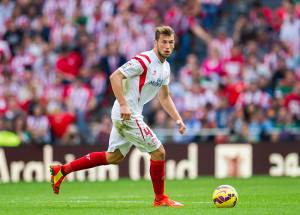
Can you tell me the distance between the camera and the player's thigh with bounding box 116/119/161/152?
37.0ft

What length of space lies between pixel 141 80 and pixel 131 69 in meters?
0.28

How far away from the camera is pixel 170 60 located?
78.1 feet

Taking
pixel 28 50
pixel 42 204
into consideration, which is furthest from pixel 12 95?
pixel 42 204

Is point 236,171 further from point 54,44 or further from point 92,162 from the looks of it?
point 92,162

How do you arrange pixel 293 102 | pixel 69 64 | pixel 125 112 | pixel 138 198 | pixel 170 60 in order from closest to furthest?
pixel 125 112, pixel 138 198, pixel 293 102, pixel 69 64, pixel 170 60

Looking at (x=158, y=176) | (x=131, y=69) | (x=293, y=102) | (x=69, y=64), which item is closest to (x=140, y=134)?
(x=158, y=176)

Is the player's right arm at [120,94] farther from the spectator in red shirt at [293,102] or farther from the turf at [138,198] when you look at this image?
the spectator in red shirt at [293,102]

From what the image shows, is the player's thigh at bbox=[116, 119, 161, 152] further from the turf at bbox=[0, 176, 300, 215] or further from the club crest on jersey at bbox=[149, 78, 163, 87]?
the turf at bbox=[0, 176, 300, 215]

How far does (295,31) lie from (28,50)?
283 inches

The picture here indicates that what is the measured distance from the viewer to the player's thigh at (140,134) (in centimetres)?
1129

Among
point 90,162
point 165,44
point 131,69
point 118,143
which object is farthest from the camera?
point 90,162

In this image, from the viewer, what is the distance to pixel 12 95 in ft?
73.3

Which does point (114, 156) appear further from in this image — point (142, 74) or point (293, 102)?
point (293, 102)

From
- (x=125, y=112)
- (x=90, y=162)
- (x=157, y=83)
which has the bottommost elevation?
(x=90, y=162)
